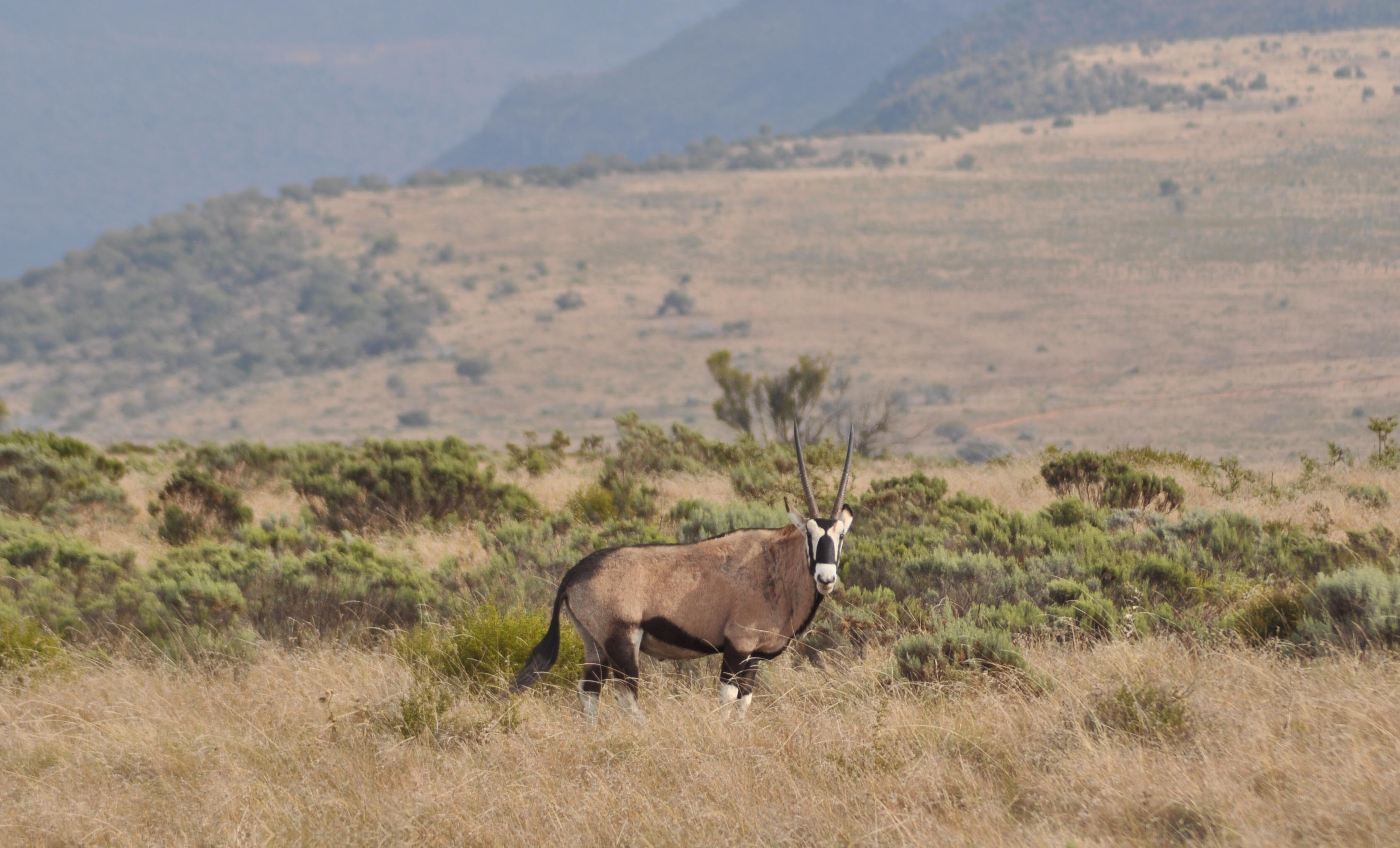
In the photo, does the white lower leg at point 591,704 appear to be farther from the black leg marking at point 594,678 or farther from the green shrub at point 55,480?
the green shrub at point 55,480

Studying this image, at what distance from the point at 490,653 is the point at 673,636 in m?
1.57

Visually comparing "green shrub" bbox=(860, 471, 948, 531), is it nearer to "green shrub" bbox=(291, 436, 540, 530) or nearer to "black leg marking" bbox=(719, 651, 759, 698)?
"green shrub" bbox=(291, 436, 540, 530)

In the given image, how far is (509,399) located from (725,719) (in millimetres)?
109637

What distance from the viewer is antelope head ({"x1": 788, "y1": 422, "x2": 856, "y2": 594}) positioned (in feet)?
17.1

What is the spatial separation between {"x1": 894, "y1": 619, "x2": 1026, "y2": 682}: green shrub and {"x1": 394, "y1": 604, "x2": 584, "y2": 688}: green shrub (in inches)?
69.3

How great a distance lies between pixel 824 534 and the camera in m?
5.33

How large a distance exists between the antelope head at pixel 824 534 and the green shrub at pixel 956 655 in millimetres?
1104

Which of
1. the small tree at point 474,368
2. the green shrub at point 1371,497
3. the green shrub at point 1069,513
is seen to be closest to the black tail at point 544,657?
the green shrub at point 1069,513

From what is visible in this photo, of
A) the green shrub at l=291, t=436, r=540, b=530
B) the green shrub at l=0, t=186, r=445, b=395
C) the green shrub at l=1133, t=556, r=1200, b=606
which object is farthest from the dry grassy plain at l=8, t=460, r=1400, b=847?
the green shrub at l=0, t=186, r=445, b=395

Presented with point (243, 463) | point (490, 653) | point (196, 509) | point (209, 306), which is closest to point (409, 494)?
point (196, 509)

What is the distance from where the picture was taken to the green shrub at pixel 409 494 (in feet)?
41.9

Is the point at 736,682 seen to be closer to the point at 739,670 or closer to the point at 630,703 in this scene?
the point at 739,670

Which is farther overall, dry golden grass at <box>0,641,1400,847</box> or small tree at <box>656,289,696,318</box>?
small tree at <box>656,289,696,318</box>

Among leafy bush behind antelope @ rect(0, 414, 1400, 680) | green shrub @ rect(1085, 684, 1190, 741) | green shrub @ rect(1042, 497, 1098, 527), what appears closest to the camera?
green shrub @ rect(1085, 684, 1190, 741)
